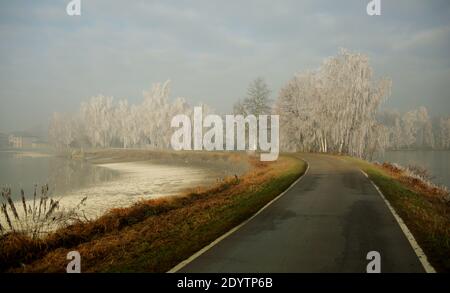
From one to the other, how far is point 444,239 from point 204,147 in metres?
74.1

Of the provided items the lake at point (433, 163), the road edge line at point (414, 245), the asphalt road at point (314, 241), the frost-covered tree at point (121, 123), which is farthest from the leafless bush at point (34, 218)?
the frost-covered tree at point (121, 123)

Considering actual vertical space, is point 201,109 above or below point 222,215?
above

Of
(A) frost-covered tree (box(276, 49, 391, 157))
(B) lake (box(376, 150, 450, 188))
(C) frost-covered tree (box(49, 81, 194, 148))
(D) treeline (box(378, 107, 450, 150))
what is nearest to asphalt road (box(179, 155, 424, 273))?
(B) lake (box(376, 150, 450, 188))

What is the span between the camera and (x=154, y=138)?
86.3 meters

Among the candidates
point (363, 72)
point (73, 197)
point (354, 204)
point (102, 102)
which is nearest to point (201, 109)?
point (102, 102)

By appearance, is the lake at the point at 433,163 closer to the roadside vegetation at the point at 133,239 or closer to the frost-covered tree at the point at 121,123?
the roadside vegetation at the point at 133,239

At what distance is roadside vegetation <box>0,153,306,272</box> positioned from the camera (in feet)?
25.4

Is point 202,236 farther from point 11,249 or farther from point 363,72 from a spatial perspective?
point 363,72

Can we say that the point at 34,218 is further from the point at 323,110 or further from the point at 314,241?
the point at 323,110

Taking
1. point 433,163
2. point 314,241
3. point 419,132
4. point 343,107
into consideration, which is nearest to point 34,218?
point 314,241

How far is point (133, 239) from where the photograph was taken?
986cm

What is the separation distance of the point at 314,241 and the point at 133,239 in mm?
5225

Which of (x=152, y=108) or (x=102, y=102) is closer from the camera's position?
(x=152, y=108)

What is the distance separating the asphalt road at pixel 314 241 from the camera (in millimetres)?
6617
